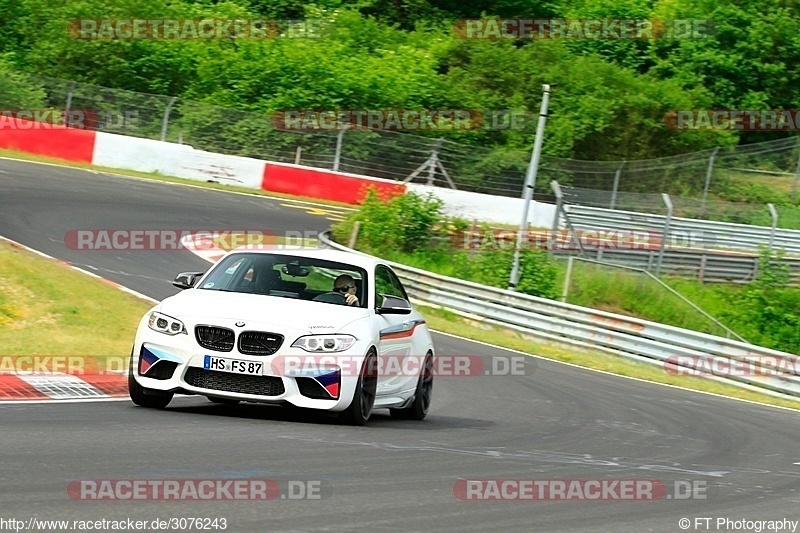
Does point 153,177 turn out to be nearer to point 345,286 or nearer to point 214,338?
point 345,286

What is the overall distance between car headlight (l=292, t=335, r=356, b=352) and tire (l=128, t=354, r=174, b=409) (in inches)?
45.5

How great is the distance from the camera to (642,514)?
24.7 ft

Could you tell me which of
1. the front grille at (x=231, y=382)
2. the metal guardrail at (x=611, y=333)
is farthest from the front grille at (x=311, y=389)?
the metal guardrail at (x=611, y=333)

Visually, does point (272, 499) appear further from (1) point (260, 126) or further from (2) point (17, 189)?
(1) point (260, 126)

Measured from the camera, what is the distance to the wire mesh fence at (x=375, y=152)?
3522cm

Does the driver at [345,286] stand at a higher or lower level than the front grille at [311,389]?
higher

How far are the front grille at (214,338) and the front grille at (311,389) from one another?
1.96 ft

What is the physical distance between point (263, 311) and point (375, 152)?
86.4 feet

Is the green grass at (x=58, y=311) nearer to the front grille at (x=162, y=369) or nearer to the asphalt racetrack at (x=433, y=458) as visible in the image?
the asphalt racetrack at (x=433, y=458)

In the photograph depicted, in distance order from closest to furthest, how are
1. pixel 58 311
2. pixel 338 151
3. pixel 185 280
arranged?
pixel 185 280 < pixel 58 311 < pixel 338 151

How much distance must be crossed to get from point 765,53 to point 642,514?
152 feet

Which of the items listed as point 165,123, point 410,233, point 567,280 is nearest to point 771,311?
point 567,280

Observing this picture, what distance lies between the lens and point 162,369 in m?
10.1

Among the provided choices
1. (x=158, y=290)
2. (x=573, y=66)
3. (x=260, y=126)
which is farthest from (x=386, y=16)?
(x=158, y=290)
